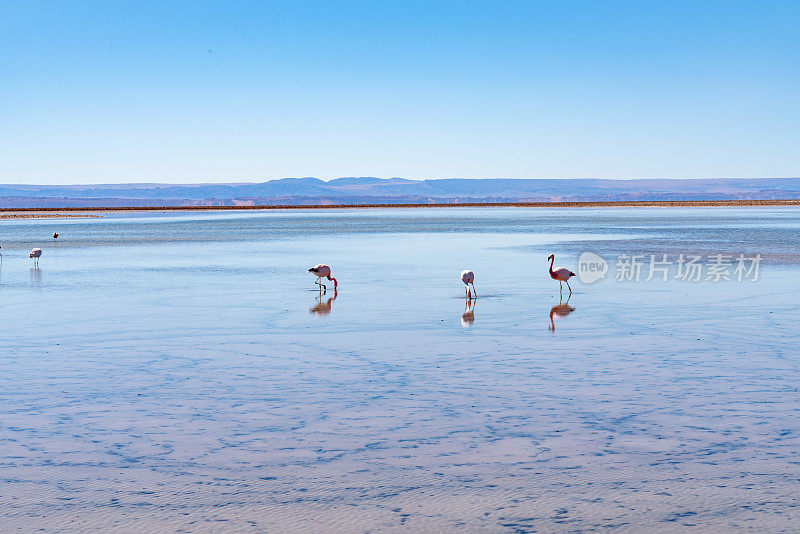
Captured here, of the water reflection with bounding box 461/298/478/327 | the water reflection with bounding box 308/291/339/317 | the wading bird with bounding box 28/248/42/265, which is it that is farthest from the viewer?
the wading bird with bounding box 28/248/42/265

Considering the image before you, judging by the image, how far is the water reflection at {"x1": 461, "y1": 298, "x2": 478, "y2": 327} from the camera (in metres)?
11.3

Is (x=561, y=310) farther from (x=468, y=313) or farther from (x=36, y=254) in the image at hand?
(x=36, y=254)

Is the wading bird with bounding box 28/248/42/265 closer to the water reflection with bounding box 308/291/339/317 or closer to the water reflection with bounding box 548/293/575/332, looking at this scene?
the water reflection with bounding box 308/291/339/317

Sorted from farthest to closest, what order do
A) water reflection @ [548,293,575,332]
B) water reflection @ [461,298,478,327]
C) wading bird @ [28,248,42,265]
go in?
wading bird @ [28,248,42,265] → water reflection @ [548,293,575,332] → water reflection @ [461,298,478,327]

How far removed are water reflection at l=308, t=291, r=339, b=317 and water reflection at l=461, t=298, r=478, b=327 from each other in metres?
2.18

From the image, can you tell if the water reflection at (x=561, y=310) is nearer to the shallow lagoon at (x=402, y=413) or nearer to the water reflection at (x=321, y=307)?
the shallow lagoon at (x=402, y=413)

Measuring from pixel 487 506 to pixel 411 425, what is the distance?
5.49ft

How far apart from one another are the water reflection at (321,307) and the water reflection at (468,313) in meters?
2.18

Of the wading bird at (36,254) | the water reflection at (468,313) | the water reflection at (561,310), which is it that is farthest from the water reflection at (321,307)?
the wading bird at (36,254)

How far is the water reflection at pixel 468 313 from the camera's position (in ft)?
37.2

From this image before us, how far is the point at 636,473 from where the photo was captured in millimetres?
5227

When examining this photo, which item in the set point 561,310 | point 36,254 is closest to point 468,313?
point 561,310

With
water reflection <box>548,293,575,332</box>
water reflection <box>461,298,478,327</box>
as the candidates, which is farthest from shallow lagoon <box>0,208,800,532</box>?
water reflection <box>548,293,575,332</box>

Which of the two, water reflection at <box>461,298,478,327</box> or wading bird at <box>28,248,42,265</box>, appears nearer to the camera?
water reflection at <box>461,298,478,327</box>
